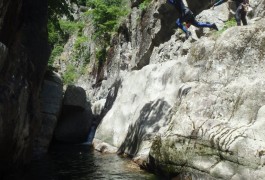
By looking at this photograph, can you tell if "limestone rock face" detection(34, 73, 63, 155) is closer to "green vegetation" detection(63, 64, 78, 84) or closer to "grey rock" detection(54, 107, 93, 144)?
"grey rock" detection(54, 107, 93, 144)

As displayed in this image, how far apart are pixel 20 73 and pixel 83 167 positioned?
4.42 metres

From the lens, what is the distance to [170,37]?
23.0 meters

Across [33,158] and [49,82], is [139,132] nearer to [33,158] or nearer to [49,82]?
[33,158]

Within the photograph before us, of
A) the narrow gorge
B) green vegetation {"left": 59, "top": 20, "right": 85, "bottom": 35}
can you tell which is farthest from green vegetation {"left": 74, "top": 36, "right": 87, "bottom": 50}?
the narrow gorge

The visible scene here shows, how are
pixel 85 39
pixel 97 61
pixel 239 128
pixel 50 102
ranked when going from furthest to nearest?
1. pixel 85 39
2. pixel 97 61
3. pixel 50 102
4. pixel 239 128

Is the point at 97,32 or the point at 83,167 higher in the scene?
the point at 97,32

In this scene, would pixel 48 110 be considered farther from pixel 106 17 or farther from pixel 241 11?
pixel 106 17

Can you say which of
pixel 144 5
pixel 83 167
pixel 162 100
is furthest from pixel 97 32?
pixel 83 167

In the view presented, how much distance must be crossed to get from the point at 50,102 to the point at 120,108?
146 inches

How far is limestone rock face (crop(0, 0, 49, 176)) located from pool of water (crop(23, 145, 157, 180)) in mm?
1020

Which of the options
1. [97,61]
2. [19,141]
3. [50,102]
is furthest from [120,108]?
[97,61]

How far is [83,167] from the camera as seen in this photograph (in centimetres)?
1442

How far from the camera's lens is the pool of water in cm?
1246

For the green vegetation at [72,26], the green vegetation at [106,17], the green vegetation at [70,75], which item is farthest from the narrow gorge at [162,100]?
the green vegetation at [72,26]
